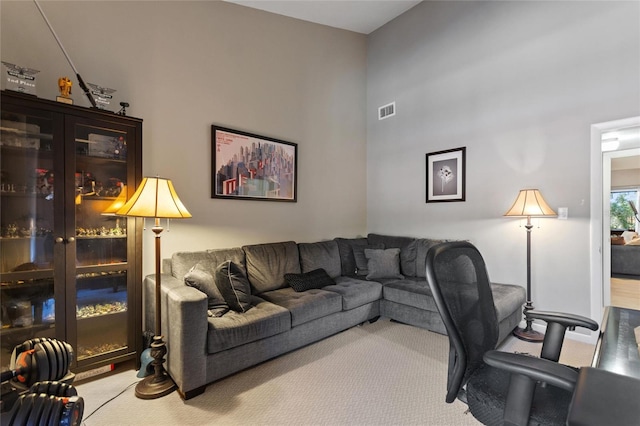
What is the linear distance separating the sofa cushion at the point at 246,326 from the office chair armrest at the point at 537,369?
1628 mm

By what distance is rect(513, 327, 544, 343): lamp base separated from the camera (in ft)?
9.02

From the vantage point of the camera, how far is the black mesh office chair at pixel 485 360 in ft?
3.10

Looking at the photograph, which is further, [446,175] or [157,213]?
[446,175]

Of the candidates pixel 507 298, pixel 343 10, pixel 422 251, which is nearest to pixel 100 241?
pixel 422 251

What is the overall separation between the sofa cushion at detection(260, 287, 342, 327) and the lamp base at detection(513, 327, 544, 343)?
1760mm

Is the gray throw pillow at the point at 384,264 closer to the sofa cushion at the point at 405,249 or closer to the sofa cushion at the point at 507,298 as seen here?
the sofa cushion at the point at 405,249

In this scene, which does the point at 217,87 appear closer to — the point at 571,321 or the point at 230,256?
the point at 230,256

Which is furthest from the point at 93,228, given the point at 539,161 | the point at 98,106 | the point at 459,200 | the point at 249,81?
the point at 539,161

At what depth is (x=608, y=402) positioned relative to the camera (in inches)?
29.0

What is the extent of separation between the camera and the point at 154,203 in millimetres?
1968

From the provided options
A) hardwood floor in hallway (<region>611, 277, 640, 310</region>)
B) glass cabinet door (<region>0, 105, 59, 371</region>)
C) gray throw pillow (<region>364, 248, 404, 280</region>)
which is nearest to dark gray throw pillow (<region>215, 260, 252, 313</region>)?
glass cabinet door (<region>0, 105, 59, 371</region>)

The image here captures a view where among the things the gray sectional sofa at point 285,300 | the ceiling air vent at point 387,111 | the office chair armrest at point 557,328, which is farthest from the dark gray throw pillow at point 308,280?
the ceiling air vent at point 387,111

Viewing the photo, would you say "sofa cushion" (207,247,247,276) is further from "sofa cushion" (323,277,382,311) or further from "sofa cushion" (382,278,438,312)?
"sofa cushion" (382,278,438,312)

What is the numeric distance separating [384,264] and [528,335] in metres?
1.54
